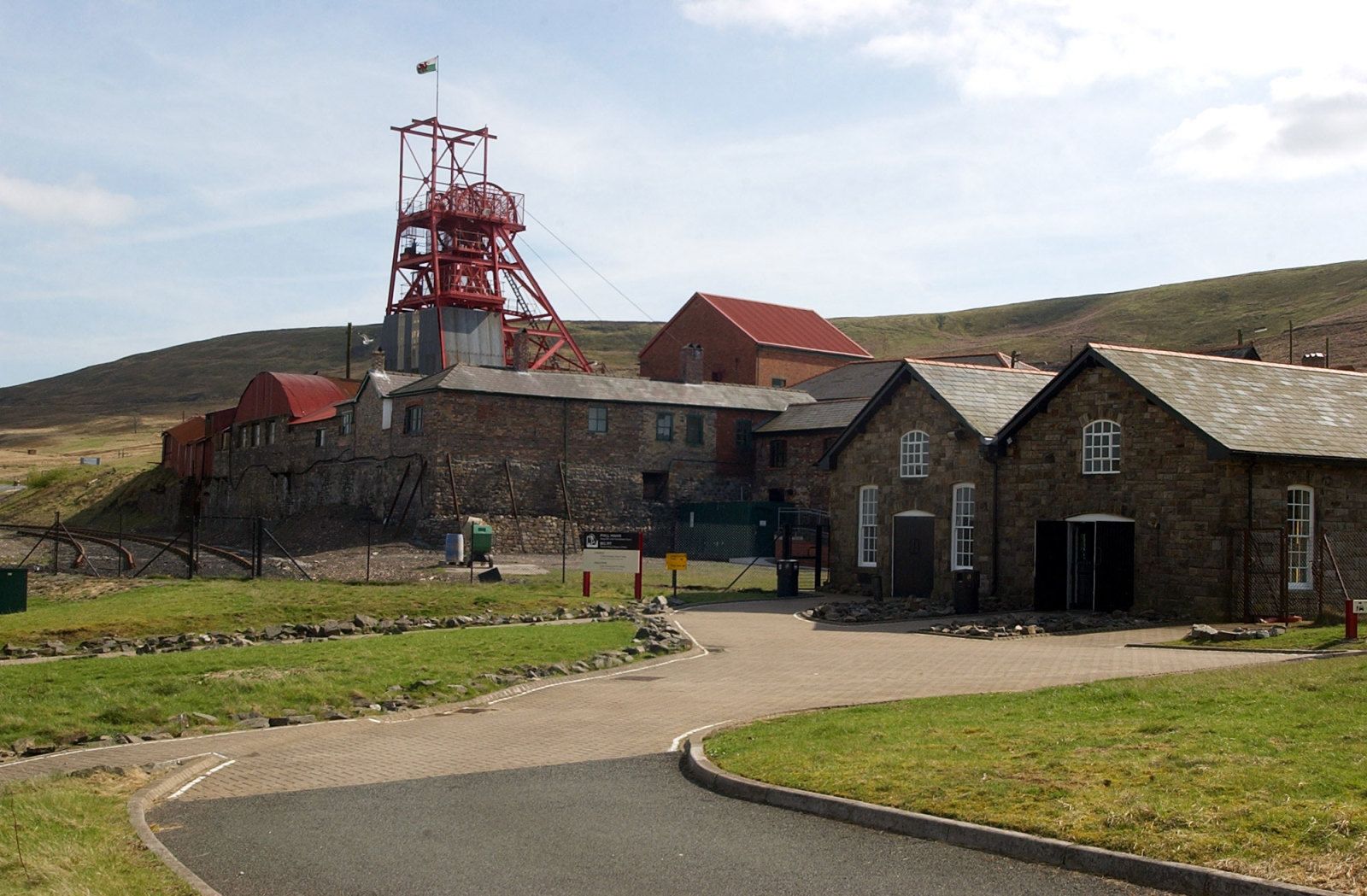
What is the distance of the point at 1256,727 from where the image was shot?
11.8 m

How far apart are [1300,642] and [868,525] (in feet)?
53.3

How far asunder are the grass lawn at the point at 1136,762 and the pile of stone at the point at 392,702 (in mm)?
5240

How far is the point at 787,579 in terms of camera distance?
35.6 meters

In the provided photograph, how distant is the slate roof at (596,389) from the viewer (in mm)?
52844

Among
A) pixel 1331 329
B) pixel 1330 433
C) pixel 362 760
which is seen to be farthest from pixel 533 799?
pixel 1331 329

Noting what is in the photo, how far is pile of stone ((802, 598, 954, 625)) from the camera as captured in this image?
96.7ft

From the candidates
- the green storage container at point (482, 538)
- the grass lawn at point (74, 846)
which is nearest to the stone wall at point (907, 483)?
the green storage container at point (482, 538)

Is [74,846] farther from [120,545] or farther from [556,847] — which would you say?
[120,545]

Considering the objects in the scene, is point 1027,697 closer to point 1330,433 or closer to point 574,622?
point 574,622

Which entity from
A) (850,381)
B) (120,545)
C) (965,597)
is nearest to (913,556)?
(965,597)

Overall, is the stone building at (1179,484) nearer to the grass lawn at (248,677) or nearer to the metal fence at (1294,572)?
the metal fence at (1294,572)

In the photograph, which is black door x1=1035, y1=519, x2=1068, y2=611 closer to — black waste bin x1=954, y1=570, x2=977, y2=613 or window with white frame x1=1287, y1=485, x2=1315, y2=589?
black waste bin x1=954, y1=570, x2=977, y2=613

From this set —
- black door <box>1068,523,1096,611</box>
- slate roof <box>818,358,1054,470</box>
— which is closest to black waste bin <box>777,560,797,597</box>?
slate roof <box>818,358,1054,470</box>

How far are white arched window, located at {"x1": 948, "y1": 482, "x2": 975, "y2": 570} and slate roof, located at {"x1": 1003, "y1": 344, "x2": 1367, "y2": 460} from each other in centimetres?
238
